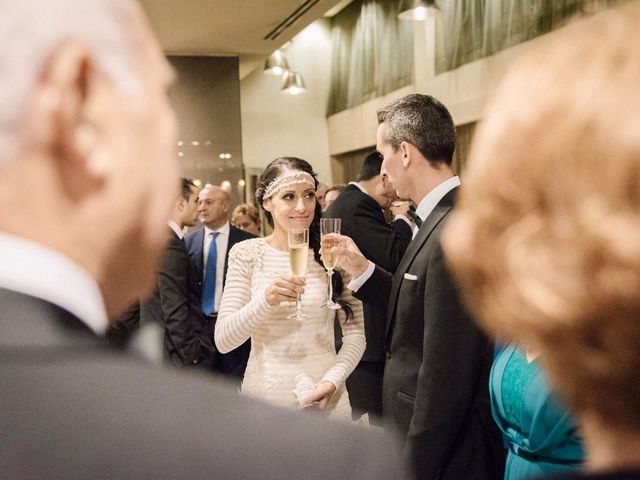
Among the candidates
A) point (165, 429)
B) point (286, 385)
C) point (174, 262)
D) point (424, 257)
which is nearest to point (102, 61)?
point (165, 429)

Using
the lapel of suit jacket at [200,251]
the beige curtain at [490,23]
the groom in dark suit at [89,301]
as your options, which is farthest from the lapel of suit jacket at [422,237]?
the beige curtain at [490,23]

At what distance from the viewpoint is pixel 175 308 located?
12.6 feet

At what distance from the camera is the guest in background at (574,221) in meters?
0.55

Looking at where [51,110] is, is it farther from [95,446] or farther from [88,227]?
[95,446]

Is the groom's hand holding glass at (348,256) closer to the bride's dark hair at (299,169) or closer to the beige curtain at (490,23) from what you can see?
the bride's dark hair at (299,169)

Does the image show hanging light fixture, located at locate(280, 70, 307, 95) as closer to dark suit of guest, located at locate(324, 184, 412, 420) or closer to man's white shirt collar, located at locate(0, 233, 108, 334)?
dark suit of guest, located at locate(324, 184, 412, 420)

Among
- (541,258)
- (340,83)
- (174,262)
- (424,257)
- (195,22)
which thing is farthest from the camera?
(340,83)

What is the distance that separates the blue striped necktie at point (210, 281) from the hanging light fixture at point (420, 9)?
296 centimetres

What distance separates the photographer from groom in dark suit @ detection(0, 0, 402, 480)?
1.60 ft

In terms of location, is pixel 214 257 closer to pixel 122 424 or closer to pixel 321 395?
pixel 321 395

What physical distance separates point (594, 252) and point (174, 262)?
11.4 ft

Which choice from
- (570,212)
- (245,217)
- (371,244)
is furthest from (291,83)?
(570,212)

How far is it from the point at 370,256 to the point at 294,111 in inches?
341

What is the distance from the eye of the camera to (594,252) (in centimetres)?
57
